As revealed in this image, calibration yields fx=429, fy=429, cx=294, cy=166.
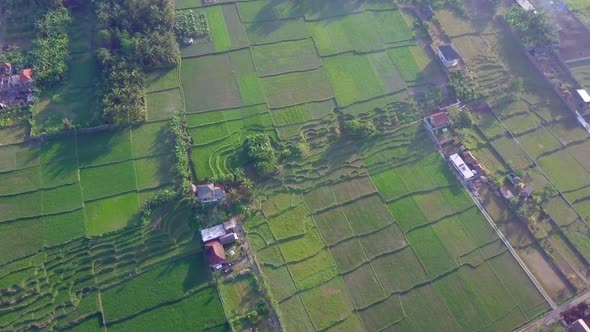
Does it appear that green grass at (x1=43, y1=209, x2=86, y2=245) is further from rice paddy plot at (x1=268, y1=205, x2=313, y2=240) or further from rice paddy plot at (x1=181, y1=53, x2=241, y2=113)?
rice paddy plot at (x1=268, y1=205, x2=313, y2=240)

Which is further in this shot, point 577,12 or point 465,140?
point 577,12

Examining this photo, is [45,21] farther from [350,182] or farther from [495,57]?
[495,57]

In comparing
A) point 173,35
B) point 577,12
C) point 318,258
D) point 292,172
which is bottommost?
point 318,258

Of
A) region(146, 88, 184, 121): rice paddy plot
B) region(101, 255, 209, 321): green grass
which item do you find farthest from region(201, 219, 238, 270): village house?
region(146, 88, 184, 121): rice paddy plot

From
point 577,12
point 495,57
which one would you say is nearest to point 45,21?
point 495,57

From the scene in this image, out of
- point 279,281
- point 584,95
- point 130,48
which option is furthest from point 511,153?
point 130,48
